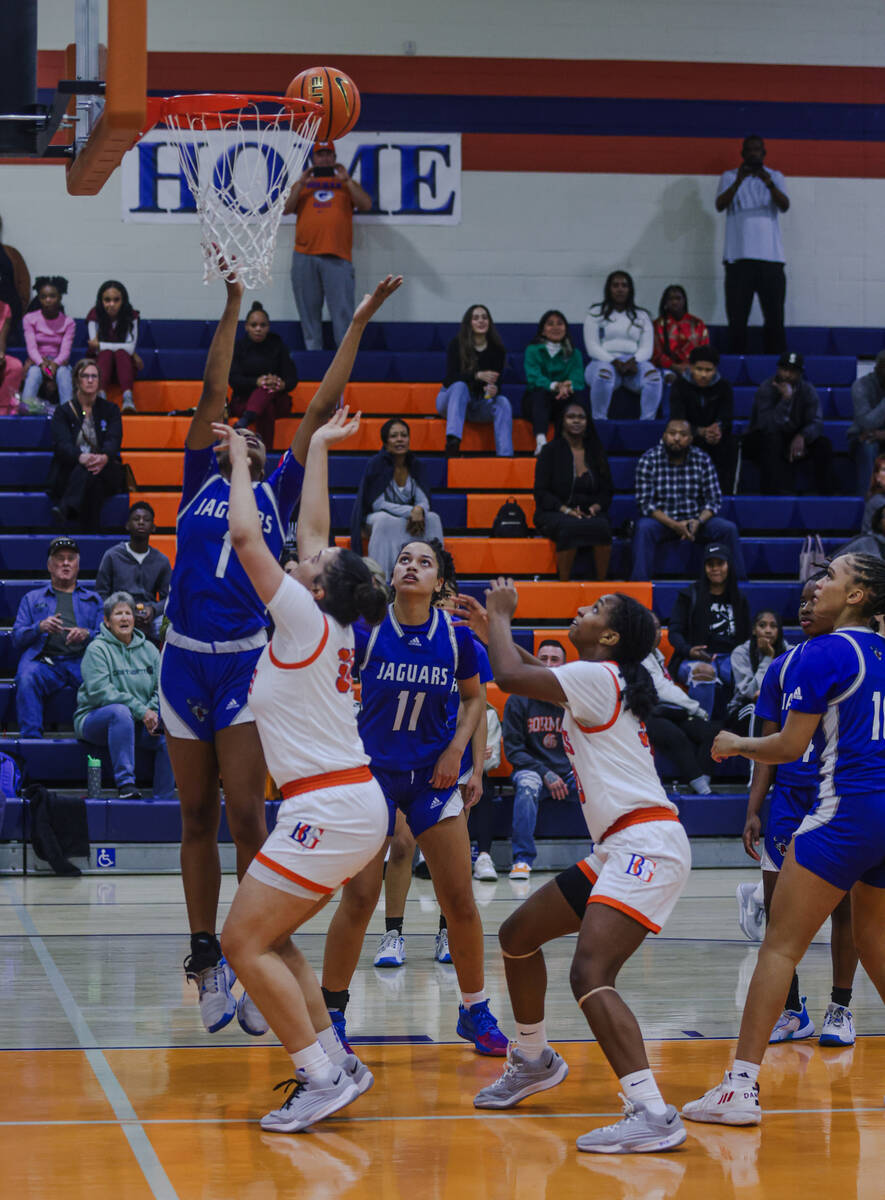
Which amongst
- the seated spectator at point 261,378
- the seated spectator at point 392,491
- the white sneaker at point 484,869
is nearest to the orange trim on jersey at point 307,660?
the white sneaker at point 484,869

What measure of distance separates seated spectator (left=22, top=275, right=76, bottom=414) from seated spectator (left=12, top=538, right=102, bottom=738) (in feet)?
9.49

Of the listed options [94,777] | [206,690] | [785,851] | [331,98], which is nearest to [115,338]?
[94,777]

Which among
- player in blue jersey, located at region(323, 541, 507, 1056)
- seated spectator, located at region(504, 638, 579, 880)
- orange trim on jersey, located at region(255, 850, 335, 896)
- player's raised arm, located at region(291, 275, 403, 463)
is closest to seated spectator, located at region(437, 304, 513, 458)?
seated spectator, located at region(504, 638, 579, 880)

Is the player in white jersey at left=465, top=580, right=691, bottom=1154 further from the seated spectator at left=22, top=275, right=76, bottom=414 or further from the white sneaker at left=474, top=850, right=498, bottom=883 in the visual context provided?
the seated spectator at left=22, top=275, right=76, bottom=414

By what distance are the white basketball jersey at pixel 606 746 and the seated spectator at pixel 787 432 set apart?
9731 mm

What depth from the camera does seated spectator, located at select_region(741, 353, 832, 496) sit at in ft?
46.2

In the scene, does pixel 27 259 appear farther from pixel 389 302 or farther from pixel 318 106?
pixel 318 106

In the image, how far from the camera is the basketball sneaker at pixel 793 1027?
6230mm

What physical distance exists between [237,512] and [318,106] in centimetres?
305

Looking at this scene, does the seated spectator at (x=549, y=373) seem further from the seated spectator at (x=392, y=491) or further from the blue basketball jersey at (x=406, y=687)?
the blue basketball jersey at (x=406, y=687)

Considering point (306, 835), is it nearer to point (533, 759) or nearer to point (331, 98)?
point (331, 98)

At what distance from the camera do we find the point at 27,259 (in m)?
15.6

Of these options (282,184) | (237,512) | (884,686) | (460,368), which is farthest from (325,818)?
(460,368)

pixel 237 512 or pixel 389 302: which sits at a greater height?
pixel 389 302
